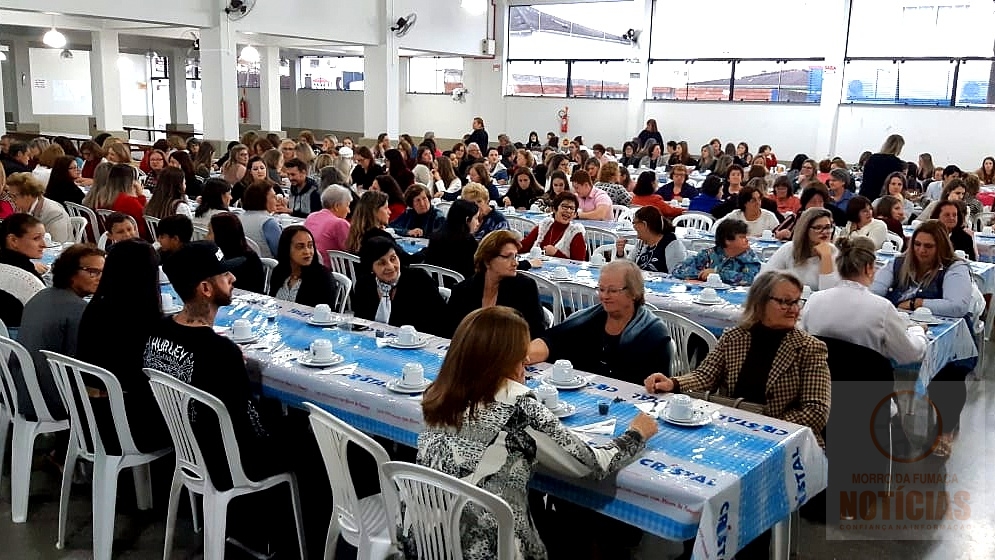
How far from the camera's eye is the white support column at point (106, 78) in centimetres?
1353

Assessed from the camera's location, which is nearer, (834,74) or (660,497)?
(660,497)

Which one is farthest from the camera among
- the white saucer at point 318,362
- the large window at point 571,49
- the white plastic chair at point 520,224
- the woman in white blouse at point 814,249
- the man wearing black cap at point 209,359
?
the large window at point 571,49

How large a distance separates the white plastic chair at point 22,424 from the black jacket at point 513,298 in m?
1.60

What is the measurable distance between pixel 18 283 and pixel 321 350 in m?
1.64

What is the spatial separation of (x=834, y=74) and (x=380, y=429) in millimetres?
12487

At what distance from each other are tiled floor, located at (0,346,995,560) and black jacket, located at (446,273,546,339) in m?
1.07

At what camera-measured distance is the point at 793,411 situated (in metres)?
2.92

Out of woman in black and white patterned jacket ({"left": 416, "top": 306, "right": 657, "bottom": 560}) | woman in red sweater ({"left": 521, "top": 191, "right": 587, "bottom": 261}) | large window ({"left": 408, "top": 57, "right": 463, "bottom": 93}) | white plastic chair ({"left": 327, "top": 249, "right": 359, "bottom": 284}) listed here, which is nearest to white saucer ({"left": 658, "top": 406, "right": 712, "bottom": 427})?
woman in black and white patterned jacket ({"left": 416, "top": 306, "right": 657, "bottom": 560})

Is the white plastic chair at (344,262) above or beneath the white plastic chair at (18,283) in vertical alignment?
beneath

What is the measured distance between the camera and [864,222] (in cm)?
584

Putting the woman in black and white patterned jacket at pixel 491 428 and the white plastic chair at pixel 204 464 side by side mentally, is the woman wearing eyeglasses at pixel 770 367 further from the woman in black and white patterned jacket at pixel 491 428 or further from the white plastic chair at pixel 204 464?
the white plastic chair at pixel 204 464

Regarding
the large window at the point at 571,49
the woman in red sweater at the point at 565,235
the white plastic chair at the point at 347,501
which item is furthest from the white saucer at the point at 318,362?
the large window at the point at 571,49

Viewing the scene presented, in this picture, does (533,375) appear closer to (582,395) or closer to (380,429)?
(582,395)

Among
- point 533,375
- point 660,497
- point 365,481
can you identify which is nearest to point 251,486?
point 365,481
